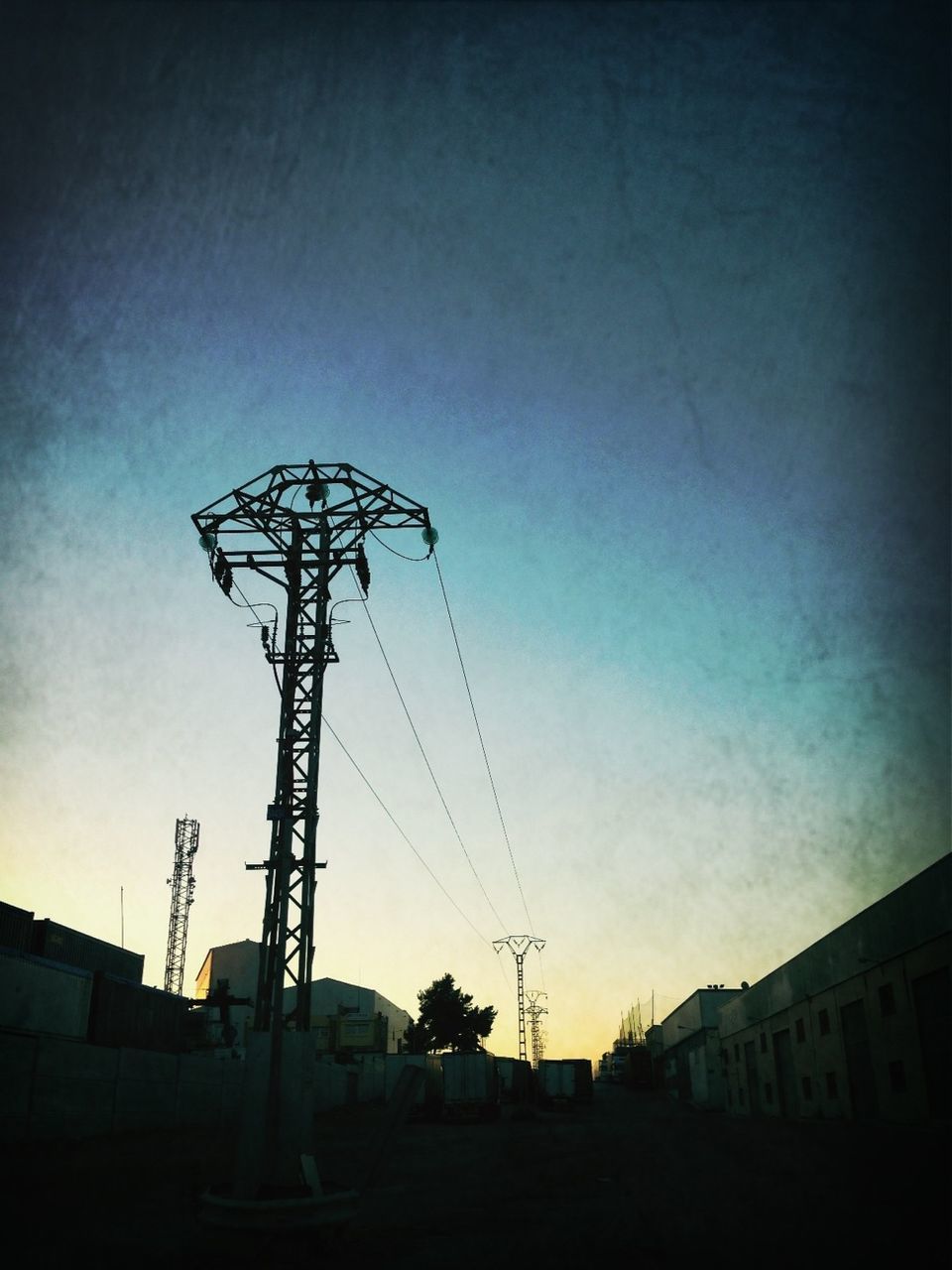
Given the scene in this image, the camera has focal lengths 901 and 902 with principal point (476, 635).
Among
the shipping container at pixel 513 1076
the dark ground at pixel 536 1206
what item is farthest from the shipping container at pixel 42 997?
the shipping container at pixel 513 1076

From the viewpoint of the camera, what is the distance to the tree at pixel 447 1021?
11125 centimetres

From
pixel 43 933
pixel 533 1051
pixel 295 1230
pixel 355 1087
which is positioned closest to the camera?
pixel 295 1230

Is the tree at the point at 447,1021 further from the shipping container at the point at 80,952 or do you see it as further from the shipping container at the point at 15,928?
the shipping container at the point at 15,928

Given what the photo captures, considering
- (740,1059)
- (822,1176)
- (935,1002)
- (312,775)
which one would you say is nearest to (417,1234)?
(312,775)

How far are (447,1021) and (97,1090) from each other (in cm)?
9435

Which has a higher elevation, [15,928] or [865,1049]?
[15,928]

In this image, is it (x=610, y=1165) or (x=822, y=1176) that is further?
(x=610, y=1165)

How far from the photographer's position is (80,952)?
40969mm

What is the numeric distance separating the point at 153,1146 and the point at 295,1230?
1675 centimetres

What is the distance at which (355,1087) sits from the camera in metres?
54.2

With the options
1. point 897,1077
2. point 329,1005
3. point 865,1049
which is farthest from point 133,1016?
point 329,1005

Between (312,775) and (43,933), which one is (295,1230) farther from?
(43,933)

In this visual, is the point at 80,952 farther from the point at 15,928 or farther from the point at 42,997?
the point at 42,997

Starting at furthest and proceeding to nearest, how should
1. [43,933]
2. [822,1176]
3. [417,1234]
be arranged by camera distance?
[43,933], [822,1176], [417,1234]
